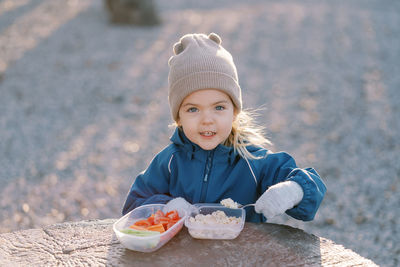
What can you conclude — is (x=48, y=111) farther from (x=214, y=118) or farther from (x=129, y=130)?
(x=214, y=118)

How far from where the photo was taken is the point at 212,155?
7.84 ft

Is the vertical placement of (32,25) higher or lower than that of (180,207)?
higher

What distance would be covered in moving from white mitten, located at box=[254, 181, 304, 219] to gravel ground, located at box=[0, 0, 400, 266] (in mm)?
2300

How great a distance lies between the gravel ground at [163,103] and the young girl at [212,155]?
2.15m

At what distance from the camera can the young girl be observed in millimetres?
2213

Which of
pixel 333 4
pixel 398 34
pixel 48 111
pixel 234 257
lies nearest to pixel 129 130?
pixel 48 111

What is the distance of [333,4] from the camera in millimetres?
12188

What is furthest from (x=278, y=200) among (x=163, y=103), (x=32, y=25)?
(x=32, y=25)

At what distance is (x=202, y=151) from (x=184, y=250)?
0.59 m

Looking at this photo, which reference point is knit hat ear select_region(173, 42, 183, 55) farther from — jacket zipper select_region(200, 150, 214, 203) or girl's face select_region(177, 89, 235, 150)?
jacket zipper select_region(200, 150, 214, 203)

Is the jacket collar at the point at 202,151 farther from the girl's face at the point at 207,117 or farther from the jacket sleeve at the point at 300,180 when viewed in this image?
the jacket sleeve at the point at 300,180

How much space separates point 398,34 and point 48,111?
7.49 metres

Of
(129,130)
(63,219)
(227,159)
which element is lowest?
(63,219)

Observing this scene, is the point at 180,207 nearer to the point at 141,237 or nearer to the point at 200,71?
the point at 141,237
